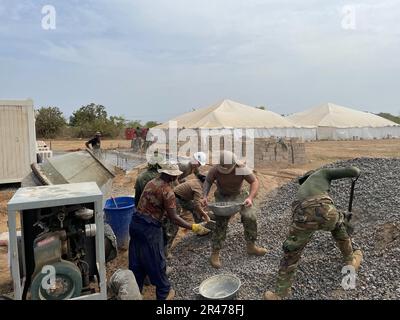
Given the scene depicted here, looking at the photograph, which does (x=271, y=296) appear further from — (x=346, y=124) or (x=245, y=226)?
(x=346, y=124)

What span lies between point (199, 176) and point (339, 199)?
2538 millimetres

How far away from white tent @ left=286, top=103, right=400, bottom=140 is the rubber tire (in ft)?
114

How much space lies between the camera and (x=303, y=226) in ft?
11.5

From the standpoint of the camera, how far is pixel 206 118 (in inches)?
1214

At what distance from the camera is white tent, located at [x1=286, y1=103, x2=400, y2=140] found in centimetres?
3562

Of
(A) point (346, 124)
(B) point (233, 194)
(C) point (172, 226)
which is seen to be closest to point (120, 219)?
(C) point (172, 226)

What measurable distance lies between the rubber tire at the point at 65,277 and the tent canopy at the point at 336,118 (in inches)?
1404

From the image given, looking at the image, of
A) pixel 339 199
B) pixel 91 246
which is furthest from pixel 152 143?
pixel 91 246

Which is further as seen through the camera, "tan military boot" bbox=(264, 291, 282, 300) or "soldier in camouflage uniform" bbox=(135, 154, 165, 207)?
"soldier in camouflage uniform" bbox=(135, 154, 165, 207)

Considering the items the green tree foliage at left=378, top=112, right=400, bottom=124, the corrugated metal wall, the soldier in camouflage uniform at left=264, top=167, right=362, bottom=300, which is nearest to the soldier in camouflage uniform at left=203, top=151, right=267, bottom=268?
the soldier in camouflage uniform at left=264, top=167, right=362, bottom=300

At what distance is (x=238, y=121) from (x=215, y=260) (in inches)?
1055

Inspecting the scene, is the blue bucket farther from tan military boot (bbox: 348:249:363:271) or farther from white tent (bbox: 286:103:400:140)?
white tent (bbox: 286:103:400:140)

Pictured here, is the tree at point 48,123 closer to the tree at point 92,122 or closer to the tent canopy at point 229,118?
the tree at point 92,122
